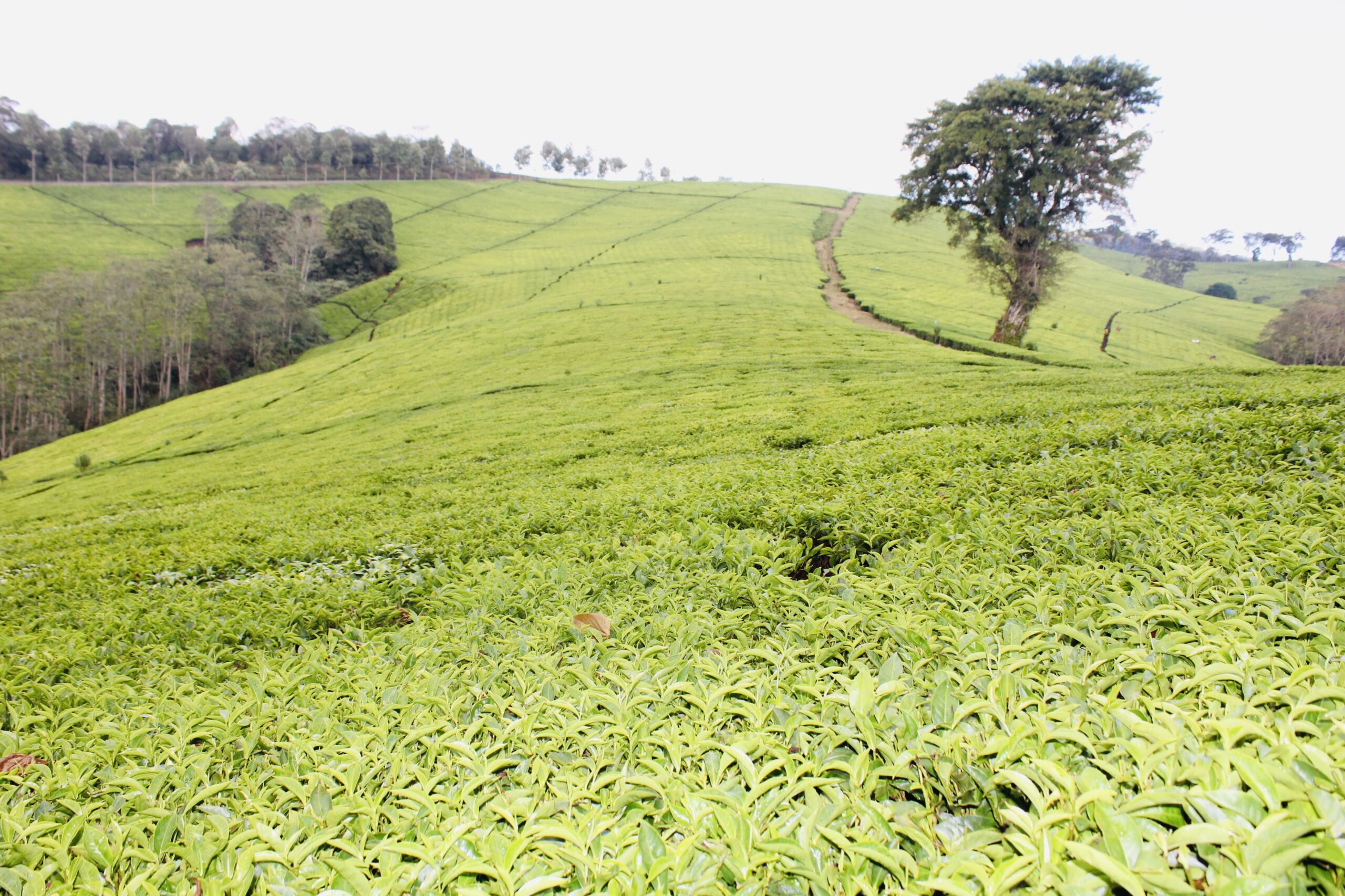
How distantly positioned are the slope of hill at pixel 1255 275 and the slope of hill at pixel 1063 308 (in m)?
34.8

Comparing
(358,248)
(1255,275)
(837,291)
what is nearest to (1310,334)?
(837,291)

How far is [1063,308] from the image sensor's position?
59688 mm

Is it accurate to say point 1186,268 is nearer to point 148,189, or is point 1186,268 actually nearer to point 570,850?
point 570,850

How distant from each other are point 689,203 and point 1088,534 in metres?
103

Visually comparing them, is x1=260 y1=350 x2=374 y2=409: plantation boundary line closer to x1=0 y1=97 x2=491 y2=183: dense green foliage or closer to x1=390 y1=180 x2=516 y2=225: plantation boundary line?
x1=390 y1=180 x2=516 y2=225: plantation boundary line

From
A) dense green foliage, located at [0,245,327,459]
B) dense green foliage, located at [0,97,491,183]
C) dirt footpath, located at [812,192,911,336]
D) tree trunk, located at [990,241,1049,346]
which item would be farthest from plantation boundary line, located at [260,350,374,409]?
dense green foliage, located at [0,97,491,183]

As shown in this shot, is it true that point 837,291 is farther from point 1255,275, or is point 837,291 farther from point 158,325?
point 1255,275

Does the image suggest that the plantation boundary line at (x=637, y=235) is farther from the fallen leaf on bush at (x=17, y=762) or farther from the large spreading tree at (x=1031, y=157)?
the fallen leaf on bush at (x=17, y=762)

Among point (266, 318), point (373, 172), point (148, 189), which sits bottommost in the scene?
point (266, 318)

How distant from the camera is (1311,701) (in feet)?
7.68

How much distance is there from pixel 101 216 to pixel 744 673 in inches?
4403

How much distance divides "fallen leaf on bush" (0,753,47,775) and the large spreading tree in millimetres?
35040

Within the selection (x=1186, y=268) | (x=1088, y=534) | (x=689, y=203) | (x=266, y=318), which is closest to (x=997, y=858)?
(x=1088, y=534)

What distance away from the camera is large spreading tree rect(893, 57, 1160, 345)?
30234mm
